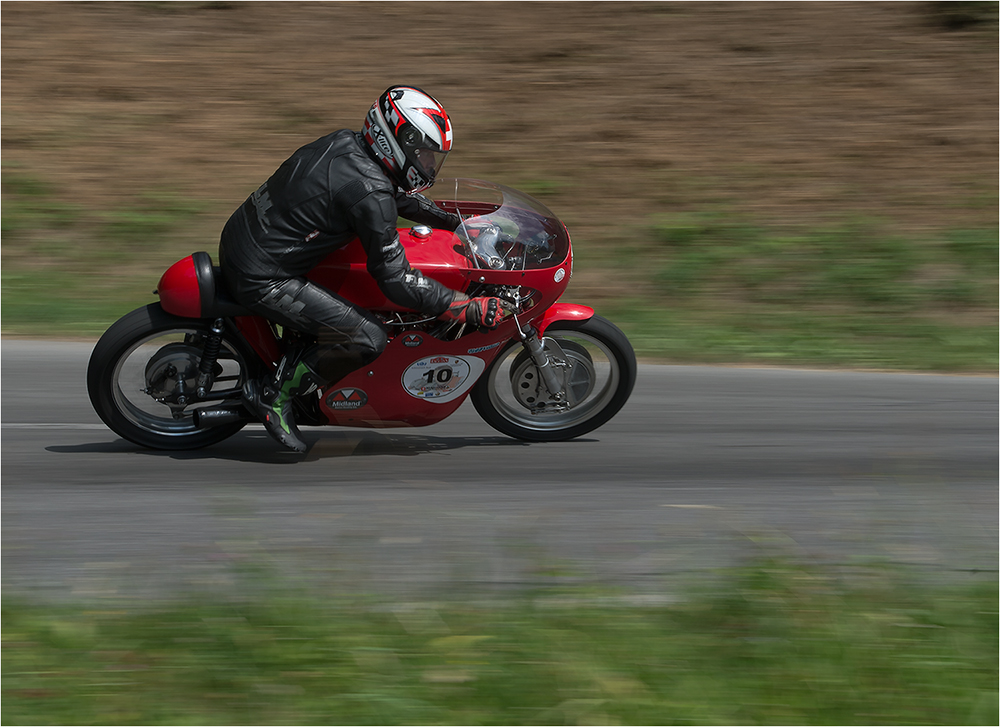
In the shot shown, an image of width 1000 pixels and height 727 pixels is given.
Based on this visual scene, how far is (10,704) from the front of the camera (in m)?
3.23

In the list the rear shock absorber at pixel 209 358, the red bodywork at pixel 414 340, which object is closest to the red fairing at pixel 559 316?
the red bodywork at pixel 414 340

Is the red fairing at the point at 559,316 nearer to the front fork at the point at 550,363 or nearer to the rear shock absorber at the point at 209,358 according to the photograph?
the front fork at the point at 550,363

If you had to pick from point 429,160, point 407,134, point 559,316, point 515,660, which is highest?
point 407,134

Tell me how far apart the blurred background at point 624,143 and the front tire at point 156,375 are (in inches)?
109

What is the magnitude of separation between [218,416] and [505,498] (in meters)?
1.54

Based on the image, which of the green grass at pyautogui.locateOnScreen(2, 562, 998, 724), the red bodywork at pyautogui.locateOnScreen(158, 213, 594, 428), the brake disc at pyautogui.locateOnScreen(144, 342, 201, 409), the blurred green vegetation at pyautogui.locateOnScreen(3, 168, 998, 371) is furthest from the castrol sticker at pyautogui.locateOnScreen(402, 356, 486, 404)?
the blurred green vegetation at pyautogui.locateOnScreen(3, 168, 998, 371)

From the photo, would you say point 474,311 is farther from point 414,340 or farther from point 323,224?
point 323,224

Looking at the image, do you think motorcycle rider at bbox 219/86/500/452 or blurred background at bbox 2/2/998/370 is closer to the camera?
motorcycle rider at bbox 219/86/500/452

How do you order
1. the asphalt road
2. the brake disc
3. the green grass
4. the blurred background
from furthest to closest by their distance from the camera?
the blurred background, the brake disc, the asphalt road, the green grass

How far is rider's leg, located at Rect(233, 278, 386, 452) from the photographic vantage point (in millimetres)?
5219

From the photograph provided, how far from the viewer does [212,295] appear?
5.29 meters

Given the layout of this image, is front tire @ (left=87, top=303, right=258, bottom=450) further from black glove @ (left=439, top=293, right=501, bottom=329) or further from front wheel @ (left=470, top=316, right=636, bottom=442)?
front wheel @ (left=470, top=316, right=636, bottom=442)

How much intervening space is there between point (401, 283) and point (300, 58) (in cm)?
933

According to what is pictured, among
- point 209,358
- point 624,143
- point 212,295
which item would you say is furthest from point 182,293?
point 624,143
